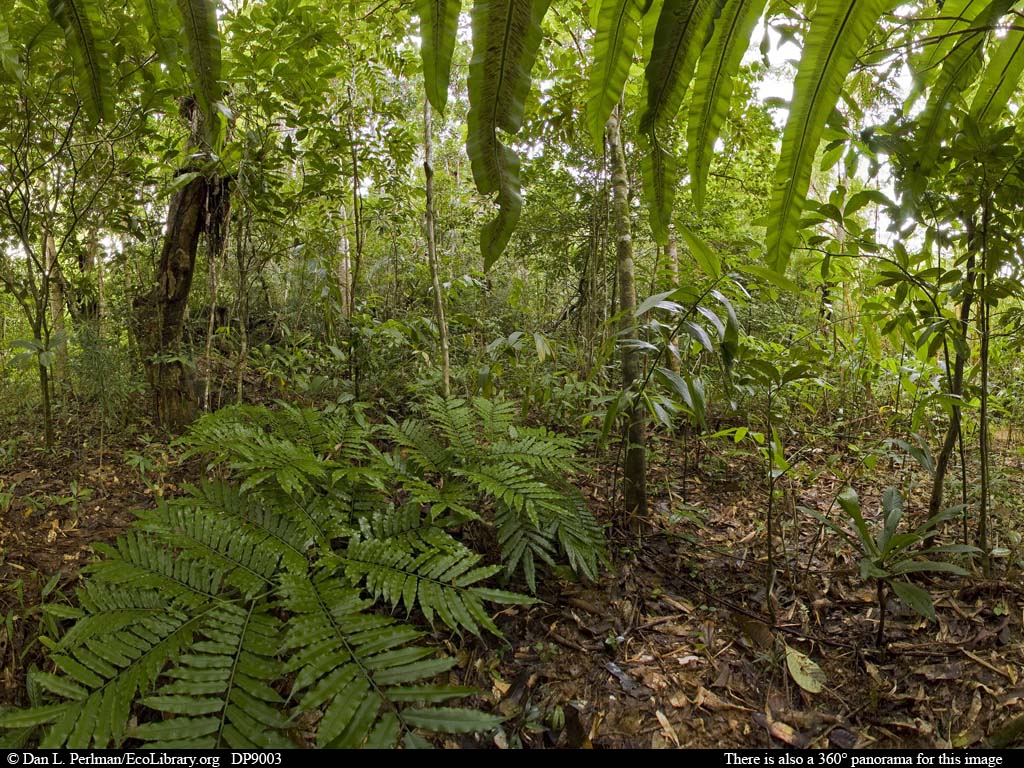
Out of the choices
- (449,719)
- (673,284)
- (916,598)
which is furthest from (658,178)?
(673,284)

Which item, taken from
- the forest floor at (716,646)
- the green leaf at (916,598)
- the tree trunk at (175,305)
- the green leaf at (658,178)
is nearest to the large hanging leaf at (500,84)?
the green leaf at (658,178)

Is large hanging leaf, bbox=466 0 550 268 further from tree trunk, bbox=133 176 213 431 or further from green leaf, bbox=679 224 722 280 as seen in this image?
tree trunk, bbox=133 176 213 431

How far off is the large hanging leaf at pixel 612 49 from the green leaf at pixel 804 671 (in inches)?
70.1

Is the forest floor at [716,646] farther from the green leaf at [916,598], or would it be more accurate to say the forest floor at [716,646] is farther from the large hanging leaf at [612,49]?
the large hanging leaf at [612,49]

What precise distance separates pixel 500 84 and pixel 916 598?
1.83m

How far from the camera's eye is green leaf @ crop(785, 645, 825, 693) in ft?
5.12

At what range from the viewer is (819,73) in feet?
1.40

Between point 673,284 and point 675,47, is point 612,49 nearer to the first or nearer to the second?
point 675,47

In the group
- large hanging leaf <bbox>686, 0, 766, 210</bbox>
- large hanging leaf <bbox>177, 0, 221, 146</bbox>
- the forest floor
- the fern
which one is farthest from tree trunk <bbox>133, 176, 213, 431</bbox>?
large hanging leaf <bbox>686, 0, 766, 210</bbox>

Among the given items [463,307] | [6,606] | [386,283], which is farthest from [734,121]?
[6,606]

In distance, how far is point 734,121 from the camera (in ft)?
11.4

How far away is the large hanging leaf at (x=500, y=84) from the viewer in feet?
1.39

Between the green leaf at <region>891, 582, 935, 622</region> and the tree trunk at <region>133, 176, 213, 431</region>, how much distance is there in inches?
161

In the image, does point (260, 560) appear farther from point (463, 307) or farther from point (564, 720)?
point (463, 307)
